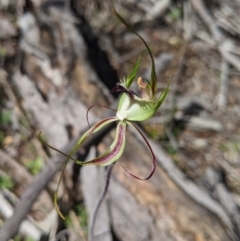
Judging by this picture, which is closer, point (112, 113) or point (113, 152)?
point (113, 152)

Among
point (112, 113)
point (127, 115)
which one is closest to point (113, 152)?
point (127, 115)

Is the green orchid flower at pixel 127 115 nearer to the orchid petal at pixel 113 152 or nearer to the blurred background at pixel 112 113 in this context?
the orchid petal at pixel 113 152

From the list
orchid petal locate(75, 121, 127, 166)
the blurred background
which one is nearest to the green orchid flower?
orchid petal locate(75, 121, 127, 166)

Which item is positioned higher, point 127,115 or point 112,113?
point 127,115

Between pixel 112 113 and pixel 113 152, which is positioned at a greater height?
pixel 113 152

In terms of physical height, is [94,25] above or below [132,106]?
below

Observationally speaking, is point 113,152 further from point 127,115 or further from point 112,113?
point 112,113

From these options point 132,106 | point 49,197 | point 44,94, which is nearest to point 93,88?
point 44,94

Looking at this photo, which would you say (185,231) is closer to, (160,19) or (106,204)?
(106,204)
